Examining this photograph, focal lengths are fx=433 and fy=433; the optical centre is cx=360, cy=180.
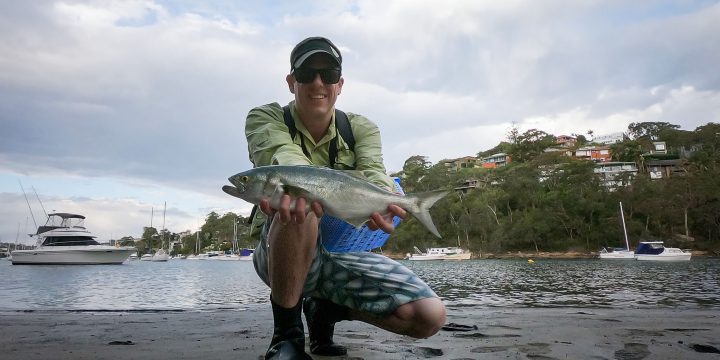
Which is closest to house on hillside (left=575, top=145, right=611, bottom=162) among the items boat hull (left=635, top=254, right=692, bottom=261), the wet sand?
boat hull (left=635, top=254, right=692, bottom=261)

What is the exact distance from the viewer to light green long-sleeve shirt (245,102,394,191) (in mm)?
2930

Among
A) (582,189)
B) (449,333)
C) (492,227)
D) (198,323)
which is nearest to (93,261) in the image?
(198,323)

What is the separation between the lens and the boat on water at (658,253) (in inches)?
1818

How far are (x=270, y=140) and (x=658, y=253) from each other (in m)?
56.2

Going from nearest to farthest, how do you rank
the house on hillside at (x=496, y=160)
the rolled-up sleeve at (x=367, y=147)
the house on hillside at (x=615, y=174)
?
the rolled-up sleeve at (x=367, y=147)
the house on hillside at (x=615, y=174)
the house on hillside at (x=496, y=160)

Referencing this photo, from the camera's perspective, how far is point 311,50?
10.3ft

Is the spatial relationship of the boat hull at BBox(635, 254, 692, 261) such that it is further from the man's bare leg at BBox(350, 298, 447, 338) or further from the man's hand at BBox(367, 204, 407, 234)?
the man's hand at BBox(367, 204, 407, 234)

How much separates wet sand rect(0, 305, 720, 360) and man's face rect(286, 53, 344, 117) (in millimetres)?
1884

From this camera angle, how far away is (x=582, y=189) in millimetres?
72812

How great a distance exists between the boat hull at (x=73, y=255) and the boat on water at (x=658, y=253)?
5856cm

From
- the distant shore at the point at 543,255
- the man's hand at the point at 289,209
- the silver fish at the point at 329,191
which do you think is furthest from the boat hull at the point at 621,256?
the man's hand at the point at 289,209

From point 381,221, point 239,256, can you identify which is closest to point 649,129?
point 239,256

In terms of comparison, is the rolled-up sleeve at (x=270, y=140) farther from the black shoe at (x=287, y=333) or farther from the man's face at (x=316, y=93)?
the black shoe at (x=287, y=333)

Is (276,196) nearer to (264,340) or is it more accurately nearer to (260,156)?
(260,156)
